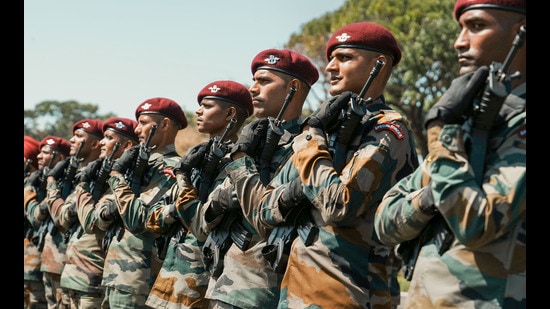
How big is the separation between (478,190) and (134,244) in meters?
4.84

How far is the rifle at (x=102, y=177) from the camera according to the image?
8.45 metres

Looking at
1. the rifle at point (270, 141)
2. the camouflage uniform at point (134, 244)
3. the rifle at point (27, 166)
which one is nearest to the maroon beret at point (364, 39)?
the rifle at point (270, 141)

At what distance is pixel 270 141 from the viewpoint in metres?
5.43

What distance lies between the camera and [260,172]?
5.51 m

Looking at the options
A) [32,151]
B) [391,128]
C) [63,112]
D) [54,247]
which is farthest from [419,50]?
[63,112]

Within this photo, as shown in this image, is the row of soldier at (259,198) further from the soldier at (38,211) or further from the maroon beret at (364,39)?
the soldier at (38,211)

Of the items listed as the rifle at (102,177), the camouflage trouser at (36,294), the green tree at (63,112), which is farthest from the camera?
the green tree at (63,112)

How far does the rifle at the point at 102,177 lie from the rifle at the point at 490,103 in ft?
18.7

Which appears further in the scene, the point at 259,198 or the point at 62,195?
the point at 62,195

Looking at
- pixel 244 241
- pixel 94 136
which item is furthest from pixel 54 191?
pixel 244 241

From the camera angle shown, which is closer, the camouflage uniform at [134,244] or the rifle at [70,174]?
the camouflage uniform at [134,244]

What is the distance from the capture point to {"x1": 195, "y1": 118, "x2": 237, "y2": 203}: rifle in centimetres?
635

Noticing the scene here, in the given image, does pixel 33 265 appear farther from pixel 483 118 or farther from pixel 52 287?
pixel 483 118
